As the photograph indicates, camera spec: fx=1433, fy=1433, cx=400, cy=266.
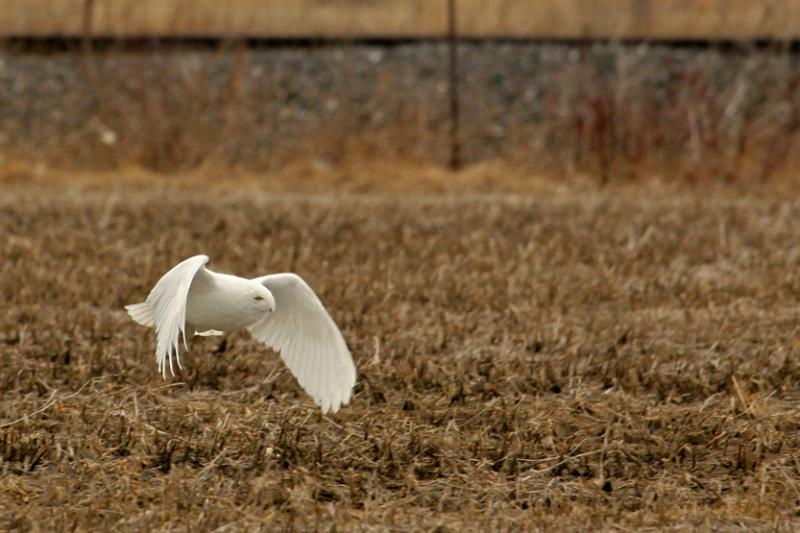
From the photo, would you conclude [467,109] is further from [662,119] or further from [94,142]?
[94,142]

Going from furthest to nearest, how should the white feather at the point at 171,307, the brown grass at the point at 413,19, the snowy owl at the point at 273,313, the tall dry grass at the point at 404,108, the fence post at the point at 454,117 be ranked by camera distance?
the brown grass at the point at 413,19
the fence post at the point at 454,117
the tall dry grass at the point at 404,108
the snowy owl at the point at 273,313
the white feather at the point at 171,307

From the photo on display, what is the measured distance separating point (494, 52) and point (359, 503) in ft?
34.4

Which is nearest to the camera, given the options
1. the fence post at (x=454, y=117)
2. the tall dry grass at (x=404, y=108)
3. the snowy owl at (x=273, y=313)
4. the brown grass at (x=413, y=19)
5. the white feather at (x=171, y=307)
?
the white feather at (x=171, y=307)

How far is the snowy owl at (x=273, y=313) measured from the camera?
5055mm

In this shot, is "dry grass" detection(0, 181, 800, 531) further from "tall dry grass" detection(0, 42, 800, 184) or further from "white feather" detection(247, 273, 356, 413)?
"tall dry grass" detection(0, 42, 800, 184)

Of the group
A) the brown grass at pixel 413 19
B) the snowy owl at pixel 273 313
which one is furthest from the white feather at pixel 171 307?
the brown grass at pixel 413 19

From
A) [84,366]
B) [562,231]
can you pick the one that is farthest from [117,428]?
[562,231]

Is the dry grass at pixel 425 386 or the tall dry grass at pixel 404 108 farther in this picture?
the tall dry grass at pixel 404 108

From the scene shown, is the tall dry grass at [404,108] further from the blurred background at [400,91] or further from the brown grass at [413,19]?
the brown grass at [413,19]

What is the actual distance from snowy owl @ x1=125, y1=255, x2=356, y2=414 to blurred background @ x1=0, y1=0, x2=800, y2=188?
6.72 metres

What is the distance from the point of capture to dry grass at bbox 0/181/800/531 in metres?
4.54

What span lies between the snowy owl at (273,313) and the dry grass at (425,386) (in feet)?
0.58

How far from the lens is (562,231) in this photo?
31.1 feet

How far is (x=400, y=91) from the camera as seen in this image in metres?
13.5
